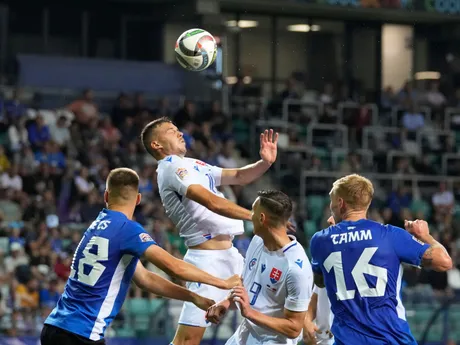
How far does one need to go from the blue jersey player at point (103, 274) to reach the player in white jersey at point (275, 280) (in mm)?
489

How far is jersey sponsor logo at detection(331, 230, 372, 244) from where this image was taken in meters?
7.39

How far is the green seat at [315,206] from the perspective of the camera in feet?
72.7

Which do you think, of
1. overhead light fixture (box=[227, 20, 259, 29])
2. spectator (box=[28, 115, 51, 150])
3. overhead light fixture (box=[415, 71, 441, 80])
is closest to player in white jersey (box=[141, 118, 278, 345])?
spectator (box=[28, 115, 51, 150])

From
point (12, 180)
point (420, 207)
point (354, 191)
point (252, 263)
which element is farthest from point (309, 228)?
Result: point (354, 191)

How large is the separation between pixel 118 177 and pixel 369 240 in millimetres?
1747

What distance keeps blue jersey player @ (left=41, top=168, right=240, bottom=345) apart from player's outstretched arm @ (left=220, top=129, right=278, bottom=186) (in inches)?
72.3

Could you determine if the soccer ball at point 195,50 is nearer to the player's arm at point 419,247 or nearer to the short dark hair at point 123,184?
the short dark hair at point 123,184

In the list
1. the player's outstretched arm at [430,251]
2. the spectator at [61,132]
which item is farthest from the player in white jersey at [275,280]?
the spectator at [61,132]

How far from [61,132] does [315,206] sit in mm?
5545

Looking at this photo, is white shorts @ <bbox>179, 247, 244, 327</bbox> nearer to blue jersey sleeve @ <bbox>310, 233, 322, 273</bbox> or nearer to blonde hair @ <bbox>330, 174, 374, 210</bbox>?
blue jersey sleeve @ <bbox>310, 233, 322, 273</bbox>

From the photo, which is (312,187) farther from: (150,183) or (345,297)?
(345,297)

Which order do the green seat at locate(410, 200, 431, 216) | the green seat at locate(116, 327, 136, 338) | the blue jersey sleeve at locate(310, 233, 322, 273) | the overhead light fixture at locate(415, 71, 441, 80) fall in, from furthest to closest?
the overhead light fixture at locate(415, 71, 441, 80) → the green seat at locate(410, 200, 431, 216) → the green seat at locate(116, 327, 136, 338) → the blue jersey sleeve at locate(310, 233, 322, 273)

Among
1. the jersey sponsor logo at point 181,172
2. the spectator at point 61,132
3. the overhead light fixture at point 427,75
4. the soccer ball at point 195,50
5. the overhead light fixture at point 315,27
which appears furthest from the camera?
the overhead light fixture at point 427,75

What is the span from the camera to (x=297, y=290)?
7.61 meters
